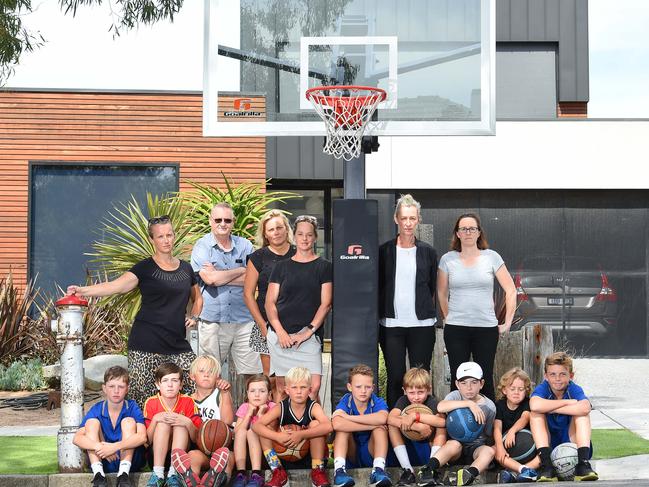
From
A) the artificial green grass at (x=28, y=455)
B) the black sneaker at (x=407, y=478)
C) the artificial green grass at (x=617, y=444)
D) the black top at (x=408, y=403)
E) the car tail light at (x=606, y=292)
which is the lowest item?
the artificial green grass at (x=617, y=444)

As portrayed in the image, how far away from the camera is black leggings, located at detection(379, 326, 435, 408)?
8.04 meters

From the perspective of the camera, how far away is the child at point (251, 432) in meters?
7.48

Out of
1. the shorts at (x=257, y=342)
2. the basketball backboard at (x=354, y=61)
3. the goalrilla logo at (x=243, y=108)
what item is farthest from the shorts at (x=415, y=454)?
the goalrilla logo at (x=243, y=108)

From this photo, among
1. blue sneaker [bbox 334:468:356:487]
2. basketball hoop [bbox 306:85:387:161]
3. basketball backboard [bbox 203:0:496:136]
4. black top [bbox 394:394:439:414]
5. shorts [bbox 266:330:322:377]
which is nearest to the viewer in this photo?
blue sneaker [bbox 334:468:356:487]

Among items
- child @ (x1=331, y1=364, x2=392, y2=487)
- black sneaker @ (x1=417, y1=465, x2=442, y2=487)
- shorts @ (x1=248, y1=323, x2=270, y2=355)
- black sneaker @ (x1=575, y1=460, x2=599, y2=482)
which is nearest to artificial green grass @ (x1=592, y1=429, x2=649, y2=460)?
Result: black sneaker @ (x1=575, y1=460, x2=599, y2=482)

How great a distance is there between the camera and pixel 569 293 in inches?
717

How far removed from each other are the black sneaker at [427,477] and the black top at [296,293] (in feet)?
4.67

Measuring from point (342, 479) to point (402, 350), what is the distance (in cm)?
119

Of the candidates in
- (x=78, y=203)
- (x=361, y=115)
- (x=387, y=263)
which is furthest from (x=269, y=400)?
(x=78, y=203)

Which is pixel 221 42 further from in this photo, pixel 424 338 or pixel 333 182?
pixel 333 182

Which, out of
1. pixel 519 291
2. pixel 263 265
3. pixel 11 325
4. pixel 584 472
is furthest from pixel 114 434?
pixel 519 291

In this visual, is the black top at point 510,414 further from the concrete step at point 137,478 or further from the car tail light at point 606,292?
the car tail light at point 606,292

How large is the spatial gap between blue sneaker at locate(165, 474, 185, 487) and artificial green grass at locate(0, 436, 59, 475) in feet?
3.99

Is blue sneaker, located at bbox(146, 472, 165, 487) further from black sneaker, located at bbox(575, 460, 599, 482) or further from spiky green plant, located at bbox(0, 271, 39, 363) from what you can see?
spiky green plant, located at bbox(0, 271, 39, 363)
